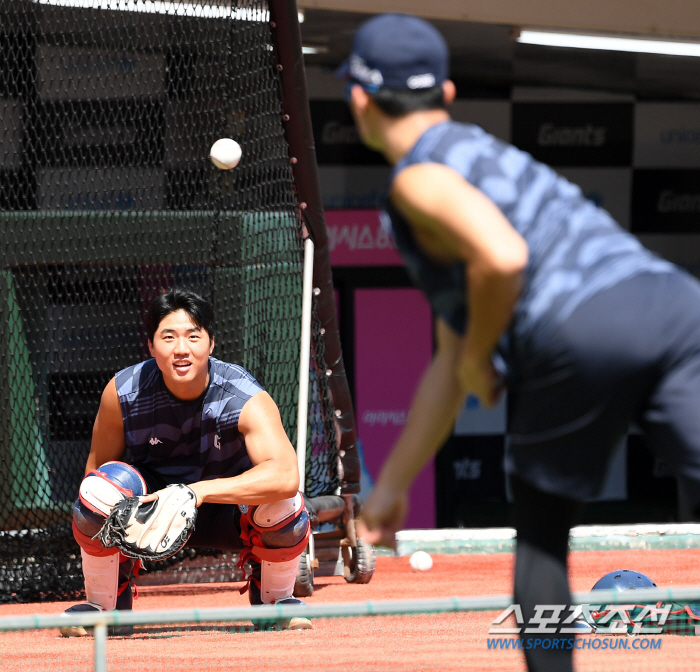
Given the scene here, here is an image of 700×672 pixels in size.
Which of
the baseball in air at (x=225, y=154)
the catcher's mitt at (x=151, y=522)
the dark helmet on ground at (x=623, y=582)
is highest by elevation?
the baseball in air at (x=225, y=154)

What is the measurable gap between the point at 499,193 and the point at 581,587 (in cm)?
287

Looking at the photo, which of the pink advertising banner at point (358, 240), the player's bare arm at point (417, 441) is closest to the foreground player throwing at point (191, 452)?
the player's bare arm at point (417, 441)

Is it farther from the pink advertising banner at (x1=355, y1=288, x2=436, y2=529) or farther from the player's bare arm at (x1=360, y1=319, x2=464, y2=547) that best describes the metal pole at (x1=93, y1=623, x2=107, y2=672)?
the pink advertising banner at (x1=355, y1=288, x2=436, y2=529)

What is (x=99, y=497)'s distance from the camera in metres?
2.92

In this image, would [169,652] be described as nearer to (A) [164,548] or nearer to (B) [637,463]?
(A) [164,548]

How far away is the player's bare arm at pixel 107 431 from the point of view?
10.3 ft

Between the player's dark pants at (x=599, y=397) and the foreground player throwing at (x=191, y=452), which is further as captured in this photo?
the foreground player throwing at (x=191, y=452)

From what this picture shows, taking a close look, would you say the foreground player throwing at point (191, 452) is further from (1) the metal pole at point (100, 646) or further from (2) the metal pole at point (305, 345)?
(1) the metal pole at point (100, 646)

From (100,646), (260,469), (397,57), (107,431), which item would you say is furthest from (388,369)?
(397,57)

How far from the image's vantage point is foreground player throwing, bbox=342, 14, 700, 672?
1.46 m

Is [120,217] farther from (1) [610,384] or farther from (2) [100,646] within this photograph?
(1) [610,384]

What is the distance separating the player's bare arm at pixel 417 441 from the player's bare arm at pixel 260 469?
4.00 ft

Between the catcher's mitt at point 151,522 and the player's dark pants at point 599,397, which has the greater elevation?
the player's dark pants at point 599,397

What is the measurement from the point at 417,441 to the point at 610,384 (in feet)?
1.09
